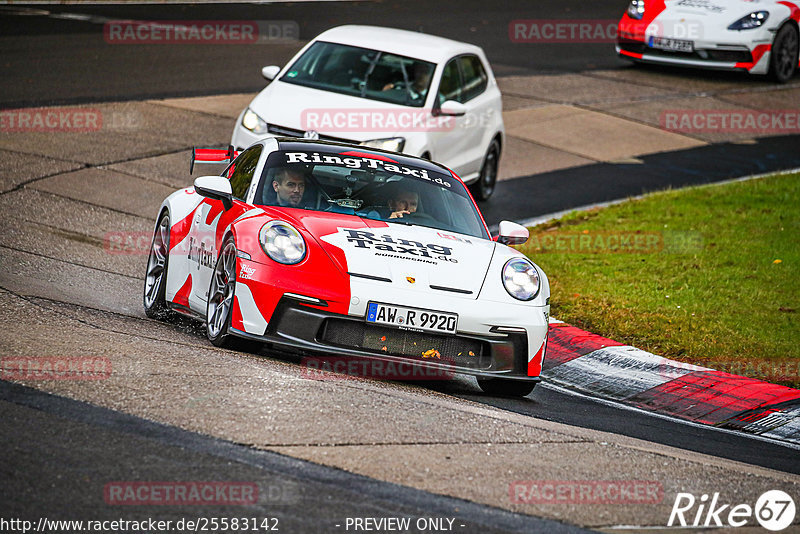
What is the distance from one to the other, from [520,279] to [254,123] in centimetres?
543

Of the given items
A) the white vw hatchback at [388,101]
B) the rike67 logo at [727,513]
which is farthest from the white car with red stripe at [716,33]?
the rike67 logo at [727,513]

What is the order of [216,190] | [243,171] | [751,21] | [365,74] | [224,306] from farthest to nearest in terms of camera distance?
[751,21]
[365,74]
[243,171]
[216,190]
[224,306]

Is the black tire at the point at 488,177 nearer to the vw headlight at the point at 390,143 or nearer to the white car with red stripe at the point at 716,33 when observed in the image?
the vw headlight at the point at 390,143

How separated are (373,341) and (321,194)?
1519mm

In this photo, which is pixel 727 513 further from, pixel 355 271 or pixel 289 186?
pixel 289 186

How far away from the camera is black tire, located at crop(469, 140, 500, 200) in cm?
1375

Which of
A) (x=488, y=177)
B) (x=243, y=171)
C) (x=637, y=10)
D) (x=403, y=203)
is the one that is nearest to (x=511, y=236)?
(x=403, y=203)

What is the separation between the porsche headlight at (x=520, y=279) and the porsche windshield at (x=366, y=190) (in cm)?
69

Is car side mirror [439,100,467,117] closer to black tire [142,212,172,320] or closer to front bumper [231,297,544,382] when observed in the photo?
black tire [142,212,172,320]

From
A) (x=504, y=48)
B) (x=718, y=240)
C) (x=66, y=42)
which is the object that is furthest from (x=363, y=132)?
(x=504, y=48)

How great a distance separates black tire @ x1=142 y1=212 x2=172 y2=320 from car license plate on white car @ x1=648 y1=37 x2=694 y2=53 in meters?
13.4

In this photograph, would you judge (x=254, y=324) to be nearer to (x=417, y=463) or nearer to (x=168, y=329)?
(x=168, y=329)

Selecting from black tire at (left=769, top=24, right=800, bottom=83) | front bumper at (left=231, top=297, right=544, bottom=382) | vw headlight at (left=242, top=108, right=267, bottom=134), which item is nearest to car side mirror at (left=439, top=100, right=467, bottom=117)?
vw headlight at (left=242, top=108, right=267, bottom=134)

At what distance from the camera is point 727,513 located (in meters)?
5.02
